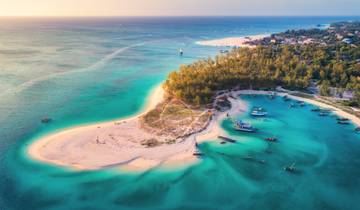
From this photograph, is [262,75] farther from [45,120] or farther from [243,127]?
[45,120]

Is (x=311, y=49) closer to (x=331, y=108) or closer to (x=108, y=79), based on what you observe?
(x=331, y=108)

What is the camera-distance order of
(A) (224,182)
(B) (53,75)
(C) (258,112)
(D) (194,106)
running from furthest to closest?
1. (B) (53,75)
2. (D) (194,106)
3. (C) (258,112)
4. (A) (224,182)

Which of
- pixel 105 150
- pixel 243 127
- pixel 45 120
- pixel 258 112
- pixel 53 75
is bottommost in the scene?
pixel 243 127

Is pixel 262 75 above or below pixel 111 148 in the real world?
above

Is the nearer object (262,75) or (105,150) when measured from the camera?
(105,150)

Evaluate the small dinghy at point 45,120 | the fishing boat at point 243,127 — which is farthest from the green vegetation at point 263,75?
the small dinghy at point 45,120

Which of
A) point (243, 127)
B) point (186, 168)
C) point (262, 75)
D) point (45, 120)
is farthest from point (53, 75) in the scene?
point (186, 168)

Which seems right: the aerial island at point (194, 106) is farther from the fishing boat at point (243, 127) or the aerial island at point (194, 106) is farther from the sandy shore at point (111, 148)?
the fishing boat at point (243, 127)
